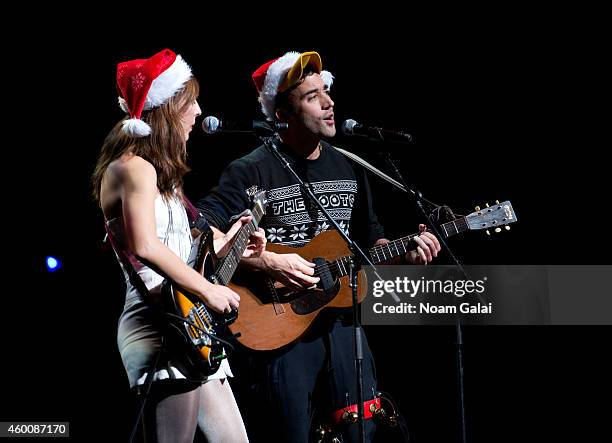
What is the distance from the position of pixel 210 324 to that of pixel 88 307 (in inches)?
62.6

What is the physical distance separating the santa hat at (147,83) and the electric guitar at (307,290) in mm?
1020

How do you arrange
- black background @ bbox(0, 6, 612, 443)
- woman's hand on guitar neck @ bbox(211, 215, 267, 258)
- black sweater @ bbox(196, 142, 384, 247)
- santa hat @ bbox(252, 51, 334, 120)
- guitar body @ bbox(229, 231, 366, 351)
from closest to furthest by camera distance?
woman's hand on guitar neck @ bbox(211, 215, 267, 258), guitar body @ bbox(229, 231, 366, 351), black sweater @ bbox(196, 142, 384, 247), santa hat @ bbox(252, 51, 334, 120), black background @ bbox(0, 6, 612, 443)

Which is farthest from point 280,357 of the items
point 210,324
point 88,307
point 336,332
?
point 88,307

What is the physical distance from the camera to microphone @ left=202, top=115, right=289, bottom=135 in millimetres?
2818

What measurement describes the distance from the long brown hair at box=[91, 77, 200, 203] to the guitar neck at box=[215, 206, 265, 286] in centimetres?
33

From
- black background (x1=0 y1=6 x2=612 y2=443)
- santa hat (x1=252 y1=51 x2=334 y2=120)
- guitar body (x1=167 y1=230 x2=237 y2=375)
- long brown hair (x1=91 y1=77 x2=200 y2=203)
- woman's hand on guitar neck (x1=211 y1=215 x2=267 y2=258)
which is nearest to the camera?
guitar body (x1=167 y1=230 x2=237 y2=375)

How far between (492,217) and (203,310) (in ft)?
5.42

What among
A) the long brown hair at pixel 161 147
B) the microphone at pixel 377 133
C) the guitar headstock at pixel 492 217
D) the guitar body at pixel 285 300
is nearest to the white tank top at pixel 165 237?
the long brown hair at pixel 161 147

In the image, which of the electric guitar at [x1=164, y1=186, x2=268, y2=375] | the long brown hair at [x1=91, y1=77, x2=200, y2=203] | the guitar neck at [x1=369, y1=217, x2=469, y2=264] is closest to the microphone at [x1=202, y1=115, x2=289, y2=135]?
the long brown hair at [x1=91, y1=77, x2=200, y2=203]

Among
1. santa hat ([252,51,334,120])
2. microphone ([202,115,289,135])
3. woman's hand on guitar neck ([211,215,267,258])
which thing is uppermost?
santa hat ([252,51,334,120])

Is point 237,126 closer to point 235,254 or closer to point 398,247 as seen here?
point 235,254

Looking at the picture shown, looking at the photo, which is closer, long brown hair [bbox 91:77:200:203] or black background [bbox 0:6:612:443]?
long brown hair [bbox 91:77:200:203]

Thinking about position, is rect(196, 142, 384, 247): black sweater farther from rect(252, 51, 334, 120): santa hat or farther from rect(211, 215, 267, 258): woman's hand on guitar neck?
rect(211, 215, 267, 258): woman's hand on guitar neck

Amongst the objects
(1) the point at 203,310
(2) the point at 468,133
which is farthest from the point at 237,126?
(2) the point at 468,133
